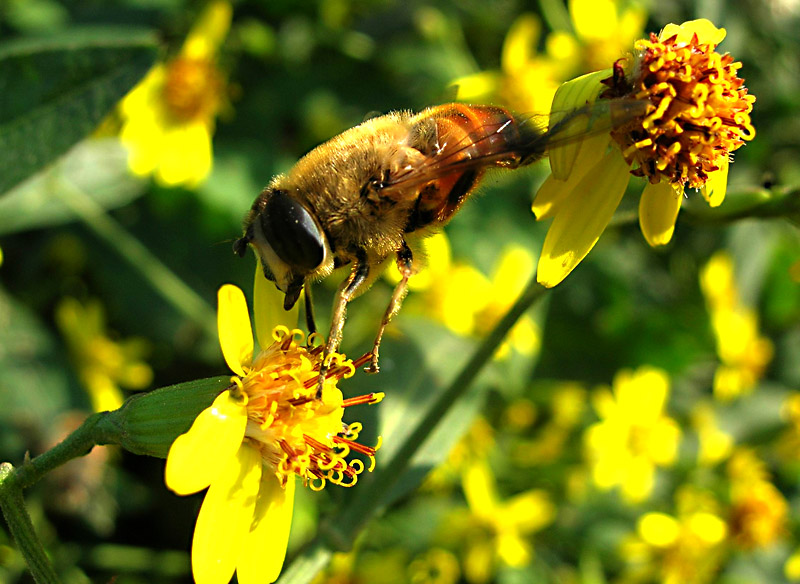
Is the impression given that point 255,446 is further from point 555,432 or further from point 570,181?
point 555,432

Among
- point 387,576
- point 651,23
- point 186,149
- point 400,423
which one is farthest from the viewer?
point 651,23

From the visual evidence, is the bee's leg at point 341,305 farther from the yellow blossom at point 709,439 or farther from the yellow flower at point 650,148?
the yellow blossom at point 709,439

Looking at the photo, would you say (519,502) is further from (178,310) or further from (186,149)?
(186,149)

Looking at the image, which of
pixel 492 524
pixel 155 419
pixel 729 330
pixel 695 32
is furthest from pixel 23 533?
pixel 729 330

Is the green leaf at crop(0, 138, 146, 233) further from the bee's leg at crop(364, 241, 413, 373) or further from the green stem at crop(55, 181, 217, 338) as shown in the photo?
the bee's leg at crop(364, 241, 413, 373)

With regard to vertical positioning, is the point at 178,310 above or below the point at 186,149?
below

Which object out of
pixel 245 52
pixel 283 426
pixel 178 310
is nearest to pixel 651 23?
pixel 245 52
